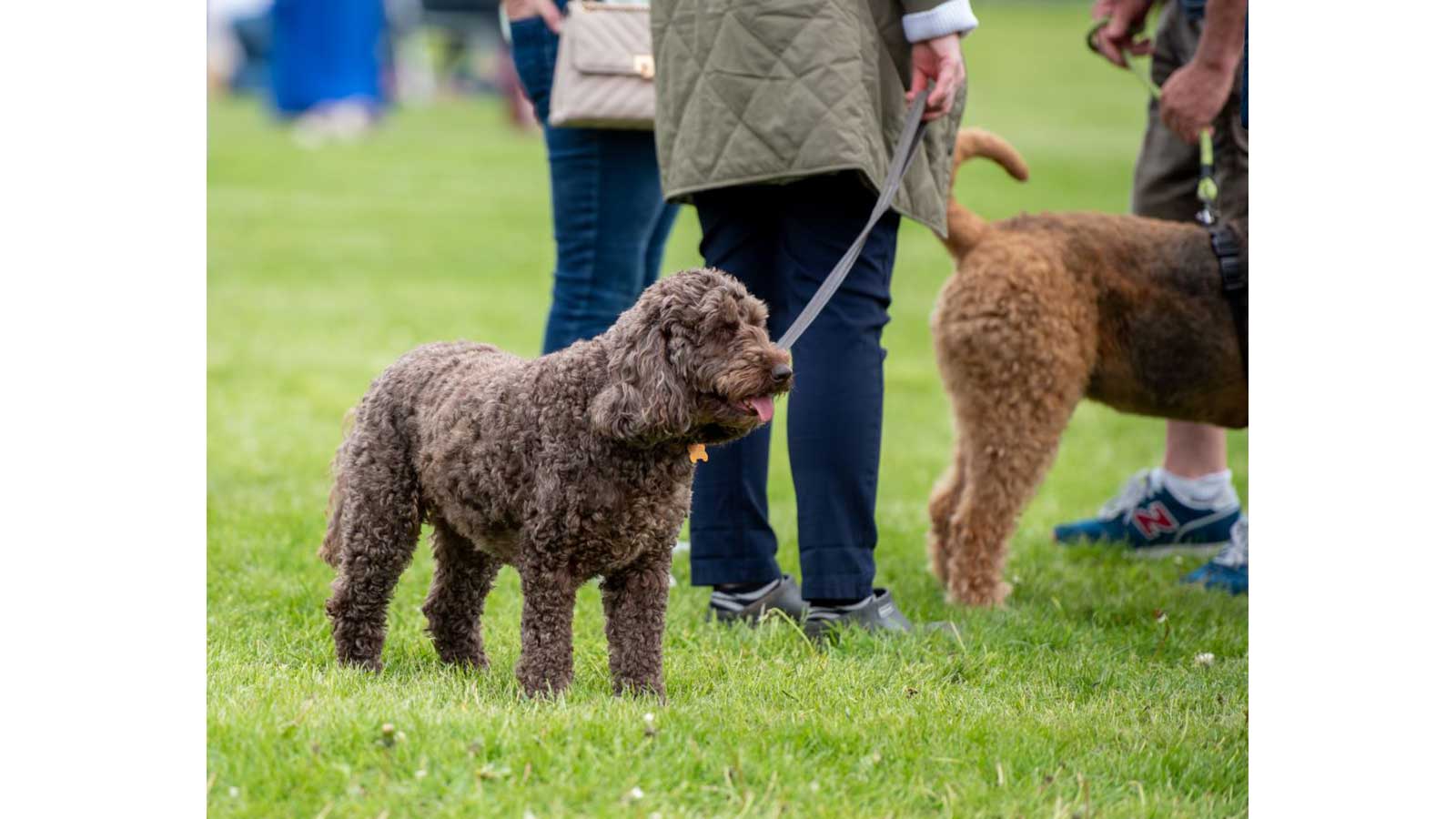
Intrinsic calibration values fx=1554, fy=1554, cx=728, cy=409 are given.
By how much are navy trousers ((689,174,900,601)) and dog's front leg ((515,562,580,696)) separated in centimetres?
96

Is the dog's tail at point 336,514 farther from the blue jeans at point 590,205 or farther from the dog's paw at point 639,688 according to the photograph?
the blue jeans at point 590,205

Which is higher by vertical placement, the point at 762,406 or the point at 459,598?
the point at 762,406

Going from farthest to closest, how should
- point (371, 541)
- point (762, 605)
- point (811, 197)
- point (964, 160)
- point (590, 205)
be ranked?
point (964, 160)
point (590, 205)
point (762, 605)
point (811, 197)
point (371, 541)

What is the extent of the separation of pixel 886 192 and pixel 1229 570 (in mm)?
2349

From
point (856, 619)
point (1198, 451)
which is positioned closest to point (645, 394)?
point (856, 619)

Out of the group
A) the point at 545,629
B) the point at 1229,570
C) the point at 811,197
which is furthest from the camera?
the point at 1229,570

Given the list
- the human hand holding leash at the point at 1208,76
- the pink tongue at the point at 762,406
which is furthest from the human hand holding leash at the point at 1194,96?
the pink tongue at the point at 762,406

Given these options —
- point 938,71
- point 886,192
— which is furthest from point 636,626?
point 938,71

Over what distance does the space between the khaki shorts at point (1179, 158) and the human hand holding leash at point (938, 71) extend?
1.61 meters

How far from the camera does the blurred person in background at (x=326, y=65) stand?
83.2 feet

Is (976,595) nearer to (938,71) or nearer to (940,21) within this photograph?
(938,71)

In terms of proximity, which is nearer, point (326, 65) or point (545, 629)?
point (545, 629)

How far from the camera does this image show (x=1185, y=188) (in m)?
5.93

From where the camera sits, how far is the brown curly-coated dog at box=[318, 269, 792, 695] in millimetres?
3244
